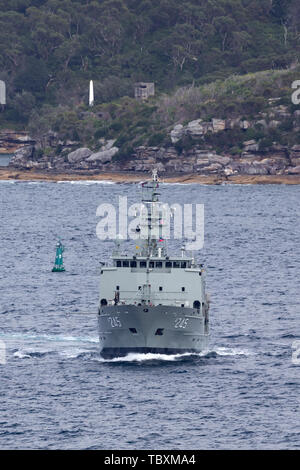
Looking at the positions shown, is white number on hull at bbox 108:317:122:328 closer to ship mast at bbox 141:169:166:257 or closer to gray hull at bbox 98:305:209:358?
gray hull at bbox 98:305:209:358

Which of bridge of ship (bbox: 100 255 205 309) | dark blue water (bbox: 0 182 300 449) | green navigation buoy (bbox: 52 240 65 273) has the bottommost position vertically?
dark blue water (bbox: 0 182 300 449)

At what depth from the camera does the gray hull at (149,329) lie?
84.9 m

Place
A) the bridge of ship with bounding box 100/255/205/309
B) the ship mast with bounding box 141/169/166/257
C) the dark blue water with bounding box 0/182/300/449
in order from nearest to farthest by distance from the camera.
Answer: the dark blue water with bounding box 0/182/300/449 → the bridge of ship with bounding box 100/255/205/309 → the ship mast with bounding box 141/169/166/257

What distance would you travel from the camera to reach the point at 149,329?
8525 centimetres

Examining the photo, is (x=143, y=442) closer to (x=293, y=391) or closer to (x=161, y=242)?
(x=293, y=391)

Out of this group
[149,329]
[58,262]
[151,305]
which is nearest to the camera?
[151,305]

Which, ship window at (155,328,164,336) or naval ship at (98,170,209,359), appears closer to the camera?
naval ship at (98,170,209,359)

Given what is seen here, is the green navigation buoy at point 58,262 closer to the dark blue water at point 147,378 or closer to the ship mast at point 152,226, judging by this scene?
the dark blue water at point 147,378

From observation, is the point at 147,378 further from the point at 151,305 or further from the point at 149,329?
the point at 151,305

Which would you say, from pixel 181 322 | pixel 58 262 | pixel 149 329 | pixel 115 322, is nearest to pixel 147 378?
pixel 149 329

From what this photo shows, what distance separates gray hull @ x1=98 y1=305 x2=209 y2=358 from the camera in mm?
84938

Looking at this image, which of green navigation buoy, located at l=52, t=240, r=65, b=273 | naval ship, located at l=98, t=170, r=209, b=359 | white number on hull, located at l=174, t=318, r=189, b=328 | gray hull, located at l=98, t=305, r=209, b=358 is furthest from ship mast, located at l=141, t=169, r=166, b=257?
green navigation buoy, located at l=52, t=240, r=65, b=273

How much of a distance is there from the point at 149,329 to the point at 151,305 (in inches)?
66.8
